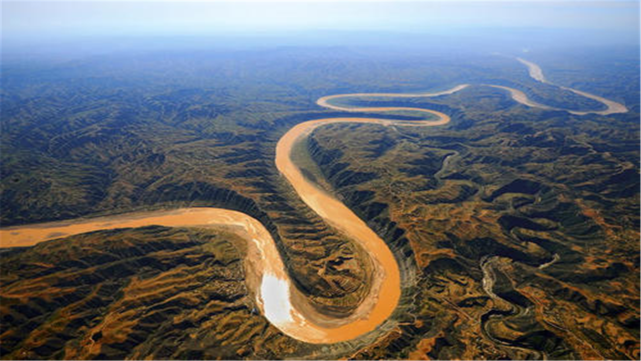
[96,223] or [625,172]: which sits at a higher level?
[625,172]

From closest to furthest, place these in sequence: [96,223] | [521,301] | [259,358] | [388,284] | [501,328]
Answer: [259,358] → [501,328] → [521,301] → [388,284] → [96,223]

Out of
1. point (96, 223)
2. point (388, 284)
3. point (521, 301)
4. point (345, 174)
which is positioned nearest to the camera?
point (521, 301)

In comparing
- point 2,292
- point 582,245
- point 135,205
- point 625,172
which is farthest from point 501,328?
point 135,205

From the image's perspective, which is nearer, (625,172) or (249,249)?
(249,249)

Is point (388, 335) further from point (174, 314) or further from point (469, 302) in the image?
point (174, 314)

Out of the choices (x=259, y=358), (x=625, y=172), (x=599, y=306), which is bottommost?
(x=259, y=358)

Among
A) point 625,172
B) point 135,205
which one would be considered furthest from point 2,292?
point 625,172
